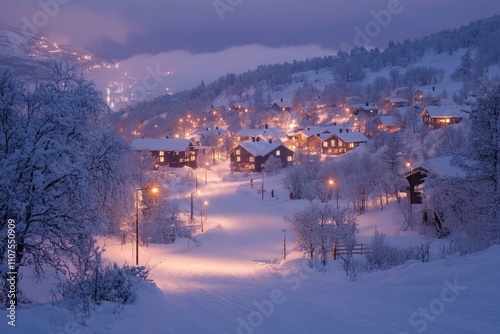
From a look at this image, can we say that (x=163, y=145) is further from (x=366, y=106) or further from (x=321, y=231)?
(x=366, y=106)

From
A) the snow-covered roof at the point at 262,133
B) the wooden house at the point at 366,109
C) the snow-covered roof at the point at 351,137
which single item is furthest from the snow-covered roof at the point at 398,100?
the snow-covered roof at the point at 351,137

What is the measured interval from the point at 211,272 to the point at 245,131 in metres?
76.5

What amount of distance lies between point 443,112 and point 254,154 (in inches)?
1485

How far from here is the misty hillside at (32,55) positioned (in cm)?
1339

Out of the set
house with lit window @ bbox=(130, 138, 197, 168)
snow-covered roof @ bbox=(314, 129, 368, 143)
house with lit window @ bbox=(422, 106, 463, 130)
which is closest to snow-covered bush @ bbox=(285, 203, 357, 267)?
house with lit window @ bbox=(130, 138, 197, 168)

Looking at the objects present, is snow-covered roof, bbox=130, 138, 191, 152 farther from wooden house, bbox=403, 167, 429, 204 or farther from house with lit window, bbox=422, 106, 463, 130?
wooden house, bbox=403, 167, 429, 204

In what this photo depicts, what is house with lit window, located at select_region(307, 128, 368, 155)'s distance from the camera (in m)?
79.6

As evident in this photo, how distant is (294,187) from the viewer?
52406mm

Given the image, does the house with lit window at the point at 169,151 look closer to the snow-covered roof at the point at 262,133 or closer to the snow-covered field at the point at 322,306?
the snow-covered roof at the point at 262,133

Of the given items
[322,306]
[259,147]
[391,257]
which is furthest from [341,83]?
[322,306]

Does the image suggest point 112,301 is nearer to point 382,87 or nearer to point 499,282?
point 499,282

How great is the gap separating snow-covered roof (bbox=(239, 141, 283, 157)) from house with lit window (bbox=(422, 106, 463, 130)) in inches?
1187

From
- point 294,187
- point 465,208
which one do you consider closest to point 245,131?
point 294,187

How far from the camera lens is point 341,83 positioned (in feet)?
506
